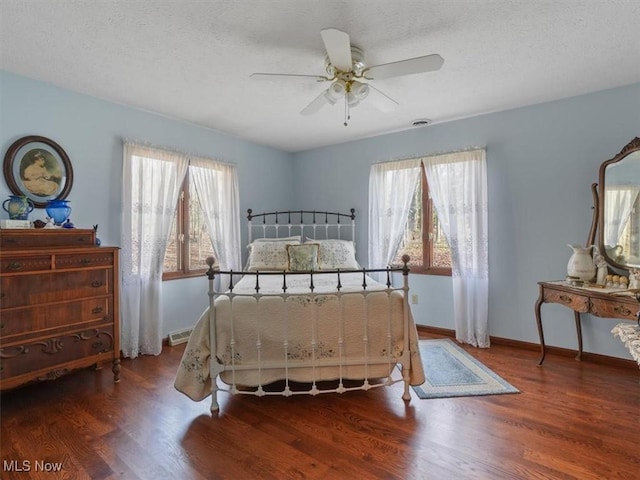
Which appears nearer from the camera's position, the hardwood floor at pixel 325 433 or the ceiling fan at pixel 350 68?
the hardwood floor at pixel 325 433

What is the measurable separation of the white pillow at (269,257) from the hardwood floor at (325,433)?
4.76 feet

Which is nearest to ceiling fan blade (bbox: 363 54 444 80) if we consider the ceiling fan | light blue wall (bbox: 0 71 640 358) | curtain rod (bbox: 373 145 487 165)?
the ceiling fan

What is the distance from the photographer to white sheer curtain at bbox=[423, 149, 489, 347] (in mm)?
3385

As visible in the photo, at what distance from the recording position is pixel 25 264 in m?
2.12

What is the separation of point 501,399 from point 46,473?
9.16ft

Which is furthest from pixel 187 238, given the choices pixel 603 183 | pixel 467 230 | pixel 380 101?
pixel 603 183

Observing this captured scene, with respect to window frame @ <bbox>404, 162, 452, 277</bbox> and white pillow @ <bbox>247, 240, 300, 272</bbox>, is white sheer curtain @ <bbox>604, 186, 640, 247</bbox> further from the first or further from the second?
white pillow @ <bbox>247, 240, 300, 272</bbox>

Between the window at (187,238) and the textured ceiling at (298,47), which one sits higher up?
→ the textured ceiling at (298,47)

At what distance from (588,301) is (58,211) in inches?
169

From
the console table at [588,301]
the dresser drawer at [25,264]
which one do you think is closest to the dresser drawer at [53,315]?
the dresser drawer at [25,264]

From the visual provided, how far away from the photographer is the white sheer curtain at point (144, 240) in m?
3.08

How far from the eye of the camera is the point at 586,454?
5.57ft

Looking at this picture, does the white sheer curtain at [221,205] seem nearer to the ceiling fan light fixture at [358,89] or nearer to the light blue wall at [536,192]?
the ceiling fan light fixture at [358,89]

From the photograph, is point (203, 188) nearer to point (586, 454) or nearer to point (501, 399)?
point (501, 399)
